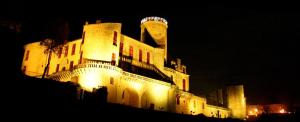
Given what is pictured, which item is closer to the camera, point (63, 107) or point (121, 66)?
point (63, 107)

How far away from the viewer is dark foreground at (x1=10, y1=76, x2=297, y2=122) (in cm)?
2075

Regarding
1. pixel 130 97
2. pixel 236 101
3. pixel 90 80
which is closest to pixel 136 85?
pixel 130 97

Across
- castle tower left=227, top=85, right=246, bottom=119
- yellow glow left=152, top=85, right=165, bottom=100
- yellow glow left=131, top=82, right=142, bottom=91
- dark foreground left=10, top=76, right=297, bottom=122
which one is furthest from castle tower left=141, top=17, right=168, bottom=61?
dark foreground left=10, top=76, right=297, bottom=122

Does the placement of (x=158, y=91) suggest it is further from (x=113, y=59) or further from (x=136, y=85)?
(x=113, y=59)

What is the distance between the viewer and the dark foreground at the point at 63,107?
20750 millimetres

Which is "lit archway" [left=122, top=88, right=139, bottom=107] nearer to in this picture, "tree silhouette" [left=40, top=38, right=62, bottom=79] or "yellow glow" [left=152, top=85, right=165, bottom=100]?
"yellow glow" [left=152, top=85, right=165, bottom=100]

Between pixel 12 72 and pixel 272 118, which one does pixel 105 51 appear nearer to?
pixel 12 72

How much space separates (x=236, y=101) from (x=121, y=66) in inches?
1447

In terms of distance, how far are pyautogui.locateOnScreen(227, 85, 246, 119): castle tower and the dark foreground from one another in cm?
4262

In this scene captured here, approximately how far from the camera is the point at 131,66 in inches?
1868

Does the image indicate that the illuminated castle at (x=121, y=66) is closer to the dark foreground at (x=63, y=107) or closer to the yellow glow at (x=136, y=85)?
the yellow glow at (x=136, y=85)

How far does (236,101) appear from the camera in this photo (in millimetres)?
70750

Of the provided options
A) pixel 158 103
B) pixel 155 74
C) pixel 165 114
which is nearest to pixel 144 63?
pixel 155 74

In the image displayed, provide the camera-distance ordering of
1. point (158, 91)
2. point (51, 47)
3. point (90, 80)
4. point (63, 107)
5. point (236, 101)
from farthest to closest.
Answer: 1. point (236, 101)
2. point (51, 47)
3. point (158, 91)
4. point (90, 80)
5. point (63, 107)
